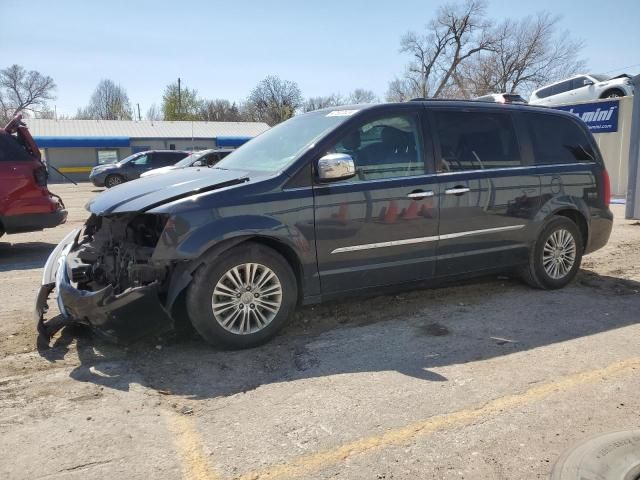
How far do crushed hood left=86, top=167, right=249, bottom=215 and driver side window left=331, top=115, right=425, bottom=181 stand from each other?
0.93m

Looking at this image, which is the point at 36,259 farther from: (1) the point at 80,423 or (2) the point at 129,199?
(1) the point at 80,423

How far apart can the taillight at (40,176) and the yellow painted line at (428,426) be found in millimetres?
6721

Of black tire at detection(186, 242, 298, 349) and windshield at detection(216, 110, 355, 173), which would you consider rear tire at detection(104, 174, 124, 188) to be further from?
black tire at detection(186, 242, 298, 349)

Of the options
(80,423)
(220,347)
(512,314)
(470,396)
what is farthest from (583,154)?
(80,423)

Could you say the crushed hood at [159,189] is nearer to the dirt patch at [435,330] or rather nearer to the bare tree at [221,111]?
the dirt patch at [435,330]

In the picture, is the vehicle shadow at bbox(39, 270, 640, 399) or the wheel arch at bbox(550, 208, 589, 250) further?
the wheel arch at bbox(550, 208, 589, 250)

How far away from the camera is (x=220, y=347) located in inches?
158

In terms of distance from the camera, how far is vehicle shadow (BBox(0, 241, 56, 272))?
7373 millimetres

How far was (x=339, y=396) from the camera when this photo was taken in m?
3.34

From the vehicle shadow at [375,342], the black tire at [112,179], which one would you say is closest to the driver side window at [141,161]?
the black tire at [112,179]

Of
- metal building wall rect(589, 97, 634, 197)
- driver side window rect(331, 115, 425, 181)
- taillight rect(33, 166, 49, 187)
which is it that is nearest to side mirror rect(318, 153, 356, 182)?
driver side window rect(331, 115, 425, 181)

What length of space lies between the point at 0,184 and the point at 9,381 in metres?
4.86

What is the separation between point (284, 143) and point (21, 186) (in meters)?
4.86

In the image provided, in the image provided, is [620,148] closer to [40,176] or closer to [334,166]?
[334,166]
